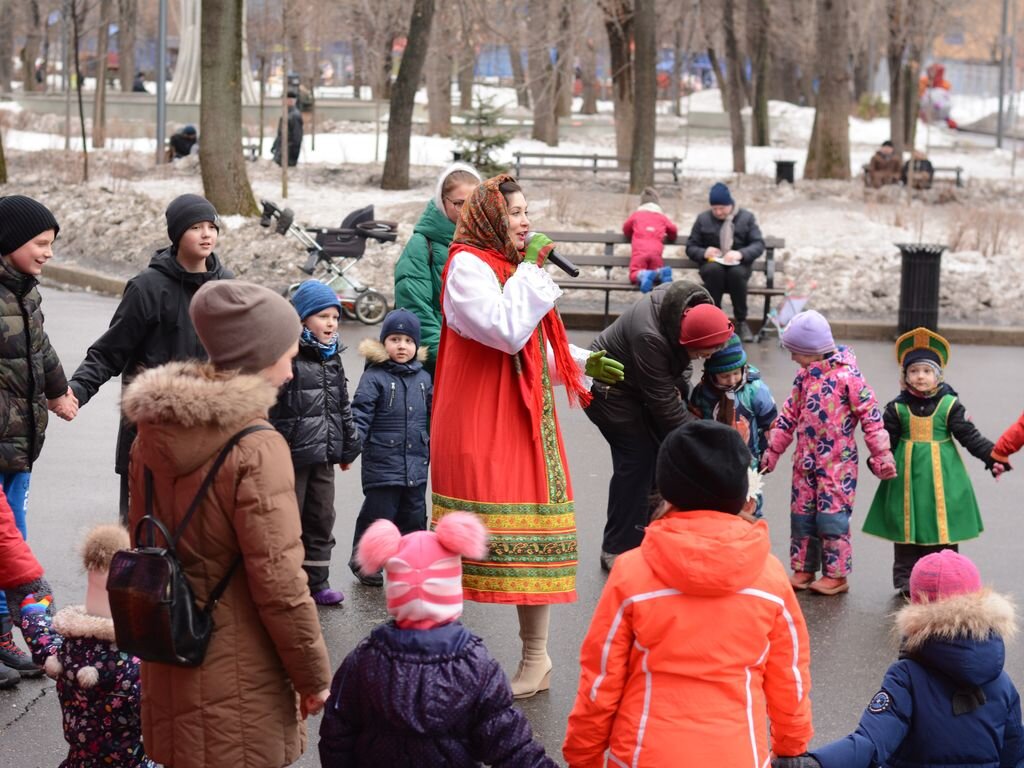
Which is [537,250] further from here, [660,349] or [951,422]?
[951,422]

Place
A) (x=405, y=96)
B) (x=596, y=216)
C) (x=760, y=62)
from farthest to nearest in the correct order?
1. (x=760, y=62)
2. (x=405, y=96)
3. (x=596, y=216)

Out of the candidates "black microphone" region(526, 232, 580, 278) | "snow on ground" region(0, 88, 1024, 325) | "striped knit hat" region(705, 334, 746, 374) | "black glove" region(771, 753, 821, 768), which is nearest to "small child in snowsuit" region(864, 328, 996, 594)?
"striped knit hat" region(705, 334, 746, 374)

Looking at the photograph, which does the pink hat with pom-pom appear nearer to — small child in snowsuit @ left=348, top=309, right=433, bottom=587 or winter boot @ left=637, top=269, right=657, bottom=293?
small child in snowsuit @ left=348, top=309, right=433, bottom=587

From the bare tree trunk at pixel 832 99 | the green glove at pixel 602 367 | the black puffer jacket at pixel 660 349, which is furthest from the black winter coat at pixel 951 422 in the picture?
the bare tree trunk at pixel 832 99

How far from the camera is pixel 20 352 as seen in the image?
5.71m

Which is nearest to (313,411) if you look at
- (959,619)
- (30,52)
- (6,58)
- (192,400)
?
(192,400)

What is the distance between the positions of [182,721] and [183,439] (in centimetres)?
70

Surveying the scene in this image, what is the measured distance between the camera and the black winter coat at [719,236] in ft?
51.9

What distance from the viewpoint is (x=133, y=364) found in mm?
6652

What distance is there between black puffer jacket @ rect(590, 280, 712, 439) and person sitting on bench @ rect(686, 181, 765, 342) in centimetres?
843

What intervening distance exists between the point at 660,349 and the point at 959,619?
117 inches

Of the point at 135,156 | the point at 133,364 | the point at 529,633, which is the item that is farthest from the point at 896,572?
the point at 135,156

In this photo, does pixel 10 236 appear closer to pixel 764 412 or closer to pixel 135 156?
pixel 764 412

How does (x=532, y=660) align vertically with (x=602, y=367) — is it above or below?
below
